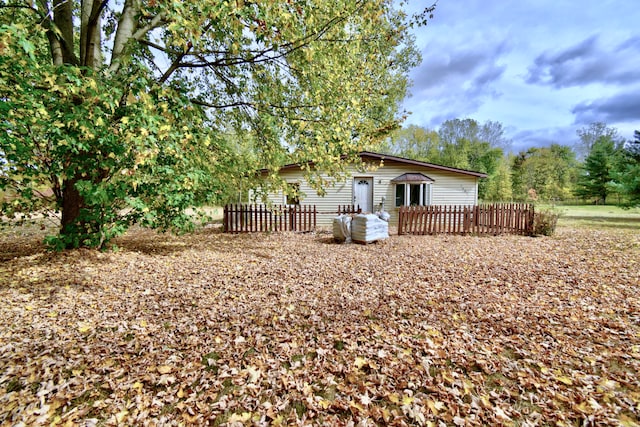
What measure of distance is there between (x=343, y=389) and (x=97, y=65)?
7137 millimetres

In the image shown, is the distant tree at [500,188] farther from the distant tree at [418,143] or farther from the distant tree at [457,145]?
the distant tree at [418,143]

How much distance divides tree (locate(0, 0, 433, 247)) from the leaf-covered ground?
4.63 ft

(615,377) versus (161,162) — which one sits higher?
(161,162)

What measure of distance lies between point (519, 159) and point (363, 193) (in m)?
30.4

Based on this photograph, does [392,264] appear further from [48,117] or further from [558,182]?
[558,182]

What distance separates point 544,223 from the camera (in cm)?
920

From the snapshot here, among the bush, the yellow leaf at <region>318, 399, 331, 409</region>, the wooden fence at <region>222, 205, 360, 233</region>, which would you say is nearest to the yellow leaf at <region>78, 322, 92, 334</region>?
the yellow leaf at <region>318, 399, 331, 409</region>

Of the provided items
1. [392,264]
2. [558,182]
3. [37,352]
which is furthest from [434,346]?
[558,182]

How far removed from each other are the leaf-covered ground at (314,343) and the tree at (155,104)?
1410mm

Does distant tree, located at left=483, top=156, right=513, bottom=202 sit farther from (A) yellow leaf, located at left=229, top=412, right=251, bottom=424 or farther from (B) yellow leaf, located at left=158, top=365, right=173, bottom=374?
(B) yellow leaf, located at left=158, top=365, right=173, bottom=374

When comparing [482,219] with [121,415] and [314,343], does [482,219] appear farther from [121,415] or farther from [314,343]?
[121,415]

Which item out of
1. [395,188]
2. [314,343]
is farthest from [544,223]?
[314,343]

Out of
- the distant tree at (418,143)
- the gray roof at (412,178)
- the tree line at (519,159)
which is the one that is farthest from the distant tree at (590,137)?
the gray roof at (412,178)

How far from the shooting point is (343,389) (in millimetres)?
2133
